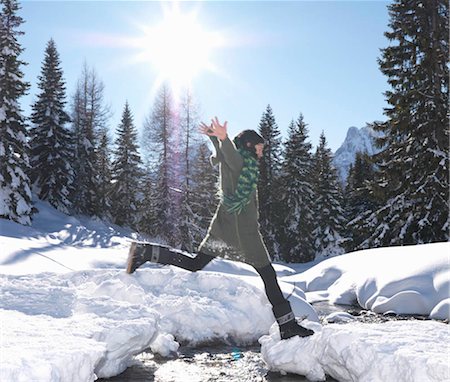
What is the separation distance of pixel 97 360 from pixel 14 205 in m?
20.3

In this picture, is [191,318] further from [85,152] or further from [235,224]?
[85,152]

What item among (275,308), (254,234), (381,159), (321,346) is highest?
(381,159)

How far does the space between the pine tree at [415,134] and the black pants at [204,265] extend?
11.8 m

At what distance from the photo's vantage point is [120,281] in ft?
19.4

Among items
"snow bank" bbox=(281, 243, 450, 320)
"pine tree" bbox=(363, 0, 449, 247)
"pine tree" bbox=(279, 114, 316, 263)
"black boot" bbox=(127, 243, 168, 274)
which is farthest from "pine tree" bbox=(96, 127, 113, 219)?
"black boot" bbox=(127, 243, 168, 274)

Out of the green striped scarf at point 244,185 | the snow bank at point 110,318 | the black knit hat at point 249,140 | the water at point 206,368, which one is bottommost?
the water at point 206,368

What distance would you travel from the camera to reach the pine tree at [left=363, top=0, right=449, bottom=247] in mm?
14625

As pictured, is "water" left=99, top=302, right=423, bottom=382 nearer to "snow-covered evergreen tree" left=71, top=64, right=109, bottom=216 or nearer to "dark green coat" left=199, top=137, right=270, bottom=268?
"dark green coat" left=199, top=137, right=270, bottom=268

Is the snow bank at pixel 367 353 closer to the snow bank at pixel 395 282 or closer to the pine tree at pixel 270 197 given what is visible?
the snow bank at pixel 395 282

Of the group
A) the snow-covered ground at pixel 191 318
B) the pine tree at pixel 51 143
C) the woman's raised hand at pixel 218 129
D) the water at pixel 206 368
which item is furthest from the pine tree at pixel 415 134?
the pine tree at pixel 51 143

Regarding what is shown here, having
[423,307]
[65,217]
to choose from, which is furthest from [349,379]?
[65,217]

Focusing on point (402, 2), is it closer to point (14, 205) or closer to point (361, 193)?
point (361, 193)

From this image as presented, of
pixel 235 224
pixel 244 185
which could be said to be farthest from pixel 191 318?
pixel 244 185

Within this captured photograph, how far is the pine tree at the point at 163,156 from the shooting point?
→ 24.4 meters
